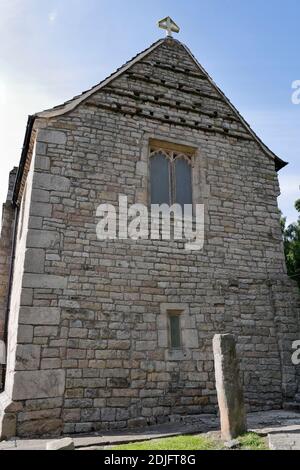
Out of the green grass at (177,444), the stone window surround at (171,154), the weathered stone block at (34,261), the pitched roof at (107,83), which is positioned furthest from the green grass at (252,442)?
the pitched roof at (107,83)

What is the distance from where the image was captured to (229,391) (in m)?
4.58

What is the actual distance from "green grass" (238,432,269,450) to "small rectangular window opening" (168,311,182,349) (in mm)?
2343

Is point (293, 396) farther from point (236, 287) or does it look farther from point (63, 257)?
point (63, 257)

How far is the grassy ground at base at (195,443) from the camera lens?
4.02m

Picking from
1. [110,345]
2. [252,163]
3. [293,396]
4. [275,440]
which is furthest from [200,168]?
[275,440]

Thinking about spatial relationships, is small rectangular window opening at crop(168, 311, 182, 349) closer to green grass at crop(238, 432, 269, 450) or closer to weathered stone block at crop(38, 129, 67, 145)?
green grass at crop(238, 432, 269, 450)

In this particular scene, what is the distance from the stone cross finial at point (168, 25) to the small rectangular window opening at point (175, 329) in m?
7.42

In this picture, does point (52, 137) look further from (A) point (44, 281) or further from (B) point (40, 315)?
(B) point (40, 315)

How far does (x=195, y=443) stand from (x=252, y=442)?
2.08 feet

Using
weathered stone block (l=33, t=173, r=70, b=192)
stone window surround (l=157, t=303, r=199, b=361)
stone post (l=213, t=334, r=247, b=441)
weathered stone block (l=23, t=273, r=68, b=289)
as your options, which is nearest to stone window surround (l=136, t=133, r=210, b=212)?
weathered stone block (l=33, t=173, r=70, b=192)

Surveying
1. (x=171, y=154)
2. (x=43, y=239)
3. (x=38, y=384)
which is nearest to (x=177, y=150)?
(x=171, y=154)

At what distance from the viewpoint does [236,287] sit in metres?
7.27
